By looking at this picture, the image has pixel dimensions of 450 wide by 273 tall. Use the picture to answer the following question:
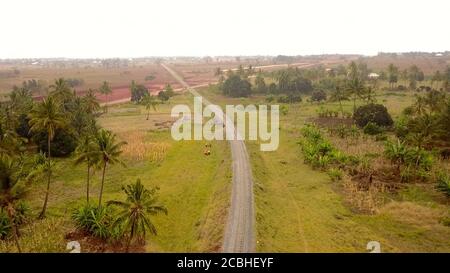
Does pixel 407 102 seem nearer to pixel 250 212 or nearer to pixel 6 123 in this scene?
pixel 250 212

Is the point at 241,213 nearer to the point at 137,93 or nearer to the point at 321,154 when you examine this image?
the point at 321,154

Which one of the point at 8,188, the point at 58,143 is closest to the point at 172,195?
the point at 8,188

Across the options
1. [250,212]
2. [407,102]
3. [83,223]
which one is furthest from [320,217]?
[407,102]

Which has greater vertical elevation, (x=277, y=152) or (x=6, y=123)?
(x=6, y=123)

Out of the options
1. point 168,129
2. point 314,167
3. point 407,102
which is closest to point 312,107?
point 407,102

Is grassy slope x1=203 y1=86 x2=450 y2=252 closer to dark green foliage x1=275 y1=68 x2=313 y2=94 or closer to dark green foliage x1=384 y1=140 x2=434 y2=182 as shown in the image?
dark green foliage x1=384 y1=140 x2=434 y2=182

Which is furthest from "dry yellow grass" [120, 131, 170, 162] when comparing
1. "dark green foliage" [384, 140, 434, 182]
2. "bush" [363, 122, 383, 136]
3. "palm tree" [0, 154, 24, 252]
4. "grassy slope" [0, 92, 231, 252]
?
"bush" [363, 122, 383, 136]
